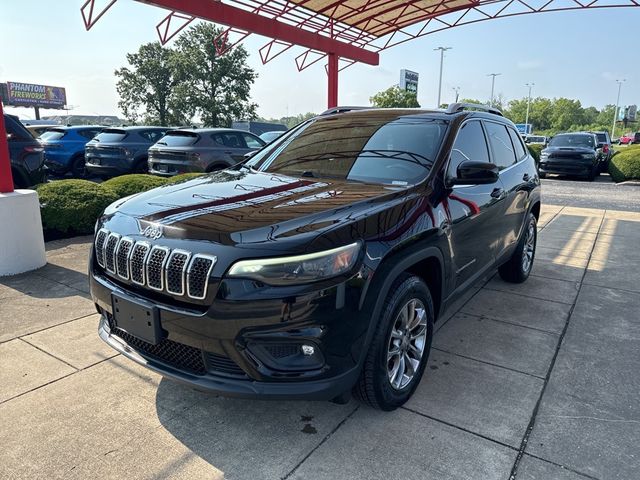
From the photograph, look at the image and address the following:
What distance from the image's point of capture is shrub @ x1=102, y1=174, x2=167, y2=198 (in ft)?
24.8

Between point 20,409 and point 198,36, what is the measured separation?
47.8 m

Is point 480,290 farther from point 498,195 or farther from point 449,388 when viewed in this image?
point 449,388

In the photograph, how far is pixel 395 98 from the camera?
4316 cm

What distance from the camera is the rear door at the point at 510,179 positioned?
4180mm

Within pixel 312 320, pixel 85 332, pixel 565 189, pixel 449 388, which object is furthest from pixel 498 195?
pixel 565 189

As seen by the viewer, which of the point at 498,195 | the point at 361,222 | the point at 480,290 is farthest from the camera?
the point at 480,290

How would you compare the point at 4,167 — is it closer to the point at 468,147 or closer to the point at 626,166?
the point at 468,147

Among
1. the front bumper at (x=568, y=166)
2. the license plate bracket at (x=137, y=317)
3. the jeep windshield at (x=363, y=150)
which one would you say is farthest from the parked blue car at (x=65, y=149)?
the front bumper at (x=568, y=166)

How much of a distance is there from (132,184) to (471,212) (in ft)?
19.7

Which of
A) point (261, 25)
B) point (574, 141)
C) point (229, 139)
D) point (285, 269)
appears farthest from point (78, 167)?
point (574, 141)

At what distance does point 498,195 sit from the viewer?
398cm

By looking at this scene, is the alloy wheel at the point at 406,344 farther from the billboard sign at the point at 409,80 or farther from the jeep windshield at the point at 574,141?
the billboard sign at the point at 409,80

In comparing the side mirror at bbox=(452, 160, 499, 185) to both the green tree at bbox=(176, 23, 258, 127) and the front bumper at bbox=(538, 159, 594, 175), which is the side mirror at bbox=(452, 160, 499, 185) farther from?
the green tree at bbox=(176, 23, 258, 127)

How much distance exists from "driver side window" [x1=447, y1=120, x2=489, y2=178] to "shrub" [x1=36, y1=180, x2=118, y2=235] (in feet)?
17.1
